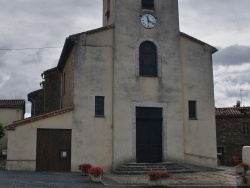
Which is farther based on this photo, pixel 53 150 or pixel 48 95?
pixel 48 95

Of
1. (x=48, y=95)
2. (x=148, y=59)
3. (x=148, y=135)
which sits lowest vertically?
(x=148, y=135)

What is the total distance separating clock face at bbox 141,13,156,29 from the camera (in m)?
23.5

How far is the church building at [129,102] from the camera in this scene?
68.5 ft

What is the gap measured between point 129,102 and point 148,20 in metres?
5.52

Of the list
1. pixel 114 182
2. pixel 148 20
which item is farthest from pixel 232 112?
pixel 114 182

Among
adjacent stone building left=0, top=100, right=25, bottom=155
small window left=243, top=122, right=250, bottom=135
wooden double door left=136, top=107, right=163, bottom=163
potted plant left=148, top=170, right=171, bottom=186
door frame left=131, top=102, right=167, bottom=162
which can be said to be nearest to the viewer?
potted plant left=148, top=170, right=171, bottom=186

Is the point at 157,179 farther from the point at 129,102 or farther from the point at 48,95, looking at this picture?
the point at 48,95

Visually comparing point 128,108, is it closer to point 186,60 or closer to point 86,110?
point 86,110

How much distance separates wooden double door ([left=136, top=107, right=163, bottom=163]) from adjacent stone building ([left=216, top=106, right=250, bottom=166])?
12.6 meters

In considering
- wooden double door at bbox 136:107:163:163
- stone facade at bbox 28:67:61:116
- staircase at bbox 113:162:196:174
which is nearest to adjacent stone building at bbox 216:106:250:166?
wooden double door at bbox 136:107:163:163

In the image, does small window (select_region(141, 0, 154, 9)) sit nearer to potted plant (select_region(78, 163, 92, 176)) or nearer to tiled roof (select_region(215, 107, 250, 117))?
potted plant (select_region(78, 163, 92, 176))

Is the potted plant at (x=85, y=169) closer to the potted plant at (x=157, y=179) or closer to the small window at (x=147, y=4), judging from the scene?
the potted plant at (x=157, y=179)

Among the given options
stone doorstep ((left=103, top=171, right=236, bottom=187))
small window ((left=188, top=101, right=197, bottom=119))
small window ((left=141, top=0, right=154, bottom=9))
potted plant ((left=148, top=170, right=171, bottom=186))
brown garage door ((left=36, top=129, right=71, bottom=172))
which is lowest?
stone doorstep ((left=103, top=171, right=236, bottom=187))

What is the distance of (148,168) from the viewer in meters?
20.5
